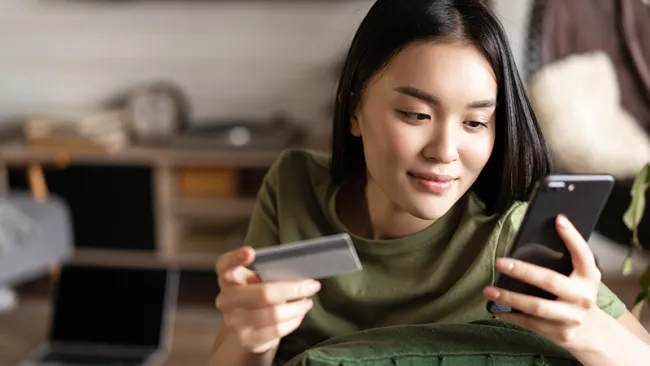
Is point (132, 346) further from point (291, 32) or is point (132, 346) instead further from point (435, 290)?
point (435, 290)

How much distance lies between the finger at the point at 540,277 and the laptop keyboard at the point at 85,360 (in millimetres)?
1969

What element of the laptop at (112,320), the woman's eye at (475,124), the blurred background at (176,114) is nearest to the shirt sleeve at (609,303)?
the woman's eye at (475,124)

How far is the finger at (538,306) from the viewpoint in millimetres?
655

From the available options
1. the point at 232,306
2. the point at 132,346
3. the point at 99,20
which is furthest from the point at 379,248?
the point at 99,20

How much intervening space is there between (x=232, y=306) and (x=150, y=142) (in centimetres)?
228

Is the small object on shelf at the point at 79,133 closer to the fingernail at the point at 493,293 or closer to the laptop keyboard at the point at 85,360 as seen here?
the laptop keyboard at the point at 85,360

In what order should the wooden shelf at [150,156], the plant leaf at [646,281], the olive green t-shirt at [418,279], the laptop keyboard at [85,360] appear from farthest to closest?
the wooden shelf at [150,156]
the laptop keyboard at [85,360]
the plant leaf at [646,281]
the olive green t-shirt at [418,279]

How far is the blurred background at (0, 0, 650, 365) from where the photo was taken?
2572 mm

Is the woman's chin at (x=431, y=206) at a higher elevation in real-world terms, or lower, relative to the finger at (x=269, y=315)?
higher

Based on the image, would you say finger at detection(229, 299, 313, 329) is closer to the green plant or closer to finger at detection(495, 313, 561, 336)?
Result: finger at detection(495, 313, 561, 336)

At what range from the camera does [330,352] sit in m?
0.61

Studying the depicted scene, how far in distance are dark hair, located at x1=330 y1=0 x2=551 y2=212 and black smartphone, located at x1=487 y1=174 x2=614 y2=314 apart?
18 cm

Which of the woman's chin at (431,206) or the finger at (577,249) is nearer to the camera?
the finger at (577,249)

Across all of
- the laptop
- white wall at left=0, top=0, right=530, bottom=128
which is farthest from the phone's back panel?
white wall at left=0, top=0, right=530, bottom=128
